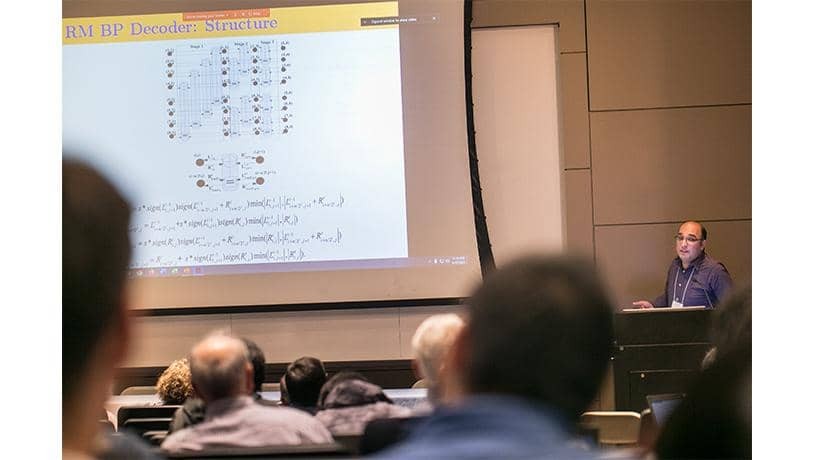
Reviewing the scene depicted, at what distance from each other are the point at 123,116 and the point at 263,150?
70 centimetres

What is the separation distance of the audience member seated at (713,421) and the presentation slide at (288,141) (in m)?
2.57

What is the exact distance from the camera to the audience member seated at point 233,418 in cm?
145

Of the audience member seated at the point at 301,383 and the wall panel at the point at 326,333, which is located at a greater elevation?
the audience member seated at the point at 301,383

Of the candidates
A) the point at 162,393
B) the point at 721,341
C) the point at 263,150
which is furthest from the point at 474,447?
the point at 263,150

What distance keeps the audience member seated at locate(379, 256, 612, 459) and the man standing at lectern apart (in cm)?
263

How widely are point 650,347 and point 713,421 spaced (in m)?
1.90

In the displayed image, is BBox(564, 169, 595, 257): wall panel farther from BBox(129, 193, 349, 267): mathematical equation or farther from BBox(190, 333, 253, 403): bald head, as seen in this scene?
BBox(190, 333, 253, 403): bald head

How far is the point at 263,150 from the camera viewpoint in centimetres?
388

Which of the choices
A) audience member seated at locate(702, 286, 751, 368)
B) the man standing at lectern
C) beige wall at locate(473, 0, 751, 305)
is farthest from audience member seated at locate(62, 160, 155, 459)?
beige wall at locate(473, 0, 751, 305)

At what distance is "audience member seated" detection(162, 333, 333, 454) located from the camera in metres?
1.45

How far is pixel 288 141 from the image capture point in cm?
394

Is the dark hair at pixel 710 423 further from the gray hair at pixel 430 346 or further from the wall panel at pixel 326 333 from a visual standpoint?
the wall panel at pixel 326 333

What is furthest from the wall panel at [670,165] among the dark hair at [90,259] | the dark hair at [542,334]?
the dark hair at [90,259]
